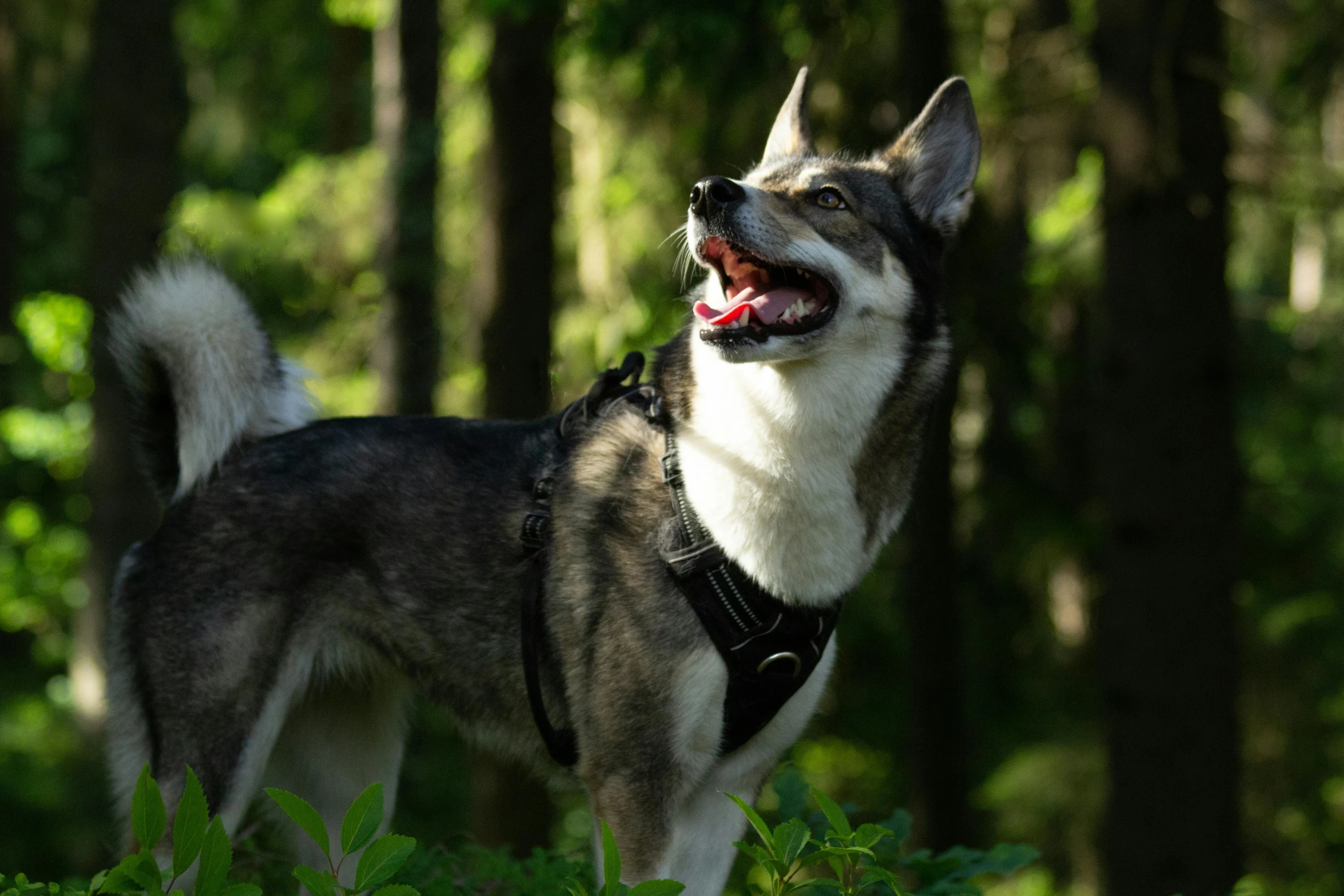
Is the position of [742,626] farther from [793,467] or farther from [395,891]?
[395,891]

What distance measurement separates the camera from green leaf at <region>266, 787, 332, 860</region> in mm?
2121

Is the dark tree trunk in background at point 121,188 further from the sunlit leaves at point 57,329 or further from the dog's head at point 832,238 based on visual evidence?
the dog's head at point 832,238

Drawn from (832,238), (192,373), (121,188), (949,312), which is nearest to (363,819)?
(832,238)

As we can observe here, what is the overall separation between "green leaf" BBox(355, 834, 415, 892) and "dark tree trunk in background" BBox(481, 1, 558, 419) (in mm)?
5604

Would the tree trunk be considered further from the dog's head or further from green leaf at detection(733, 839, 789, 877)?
green leaf at detection(733, 839, 789, 877)

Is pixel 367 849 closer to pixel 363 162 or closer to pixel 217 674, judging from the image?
pixel 217 674

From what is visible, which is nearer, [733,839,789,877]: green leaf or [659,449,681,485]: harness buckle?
[733,839,789,877]: green leaf

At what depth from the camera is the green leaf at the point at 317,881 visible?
7.13 feet

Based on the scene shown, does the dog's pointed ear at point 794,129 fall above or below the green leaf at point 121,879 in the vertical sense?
above

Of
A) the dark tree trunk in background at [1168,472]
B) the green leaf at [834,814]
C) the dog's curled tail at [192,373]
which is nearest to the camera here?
the green leaf at [834,814]

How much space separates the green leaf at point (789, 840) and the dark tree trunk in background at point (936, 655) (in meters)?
6.02

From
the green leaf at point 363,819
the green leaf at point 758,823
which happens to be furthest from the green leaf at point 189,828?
the green leaf at point 758,823

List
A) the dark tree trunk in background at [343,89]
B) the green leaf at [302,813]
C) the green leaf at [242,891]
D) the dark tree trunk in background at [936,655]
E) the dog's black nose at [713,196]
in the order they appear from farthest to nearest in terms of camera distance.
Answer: the dark tree trunk in background at [343,89] → the dark tree trunk in background at [936,655] → the dog's black nose at [713,196] → the green leaf at [242,891] → the green leaf at [302,813]

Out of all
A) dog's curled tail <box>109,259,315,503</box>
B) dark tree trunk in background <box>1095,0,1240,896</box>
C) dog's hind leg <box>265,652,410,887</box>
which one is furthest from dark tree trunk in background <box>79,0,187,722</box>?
dark tree trunk in background <box>1095,0,1240,896</box>
